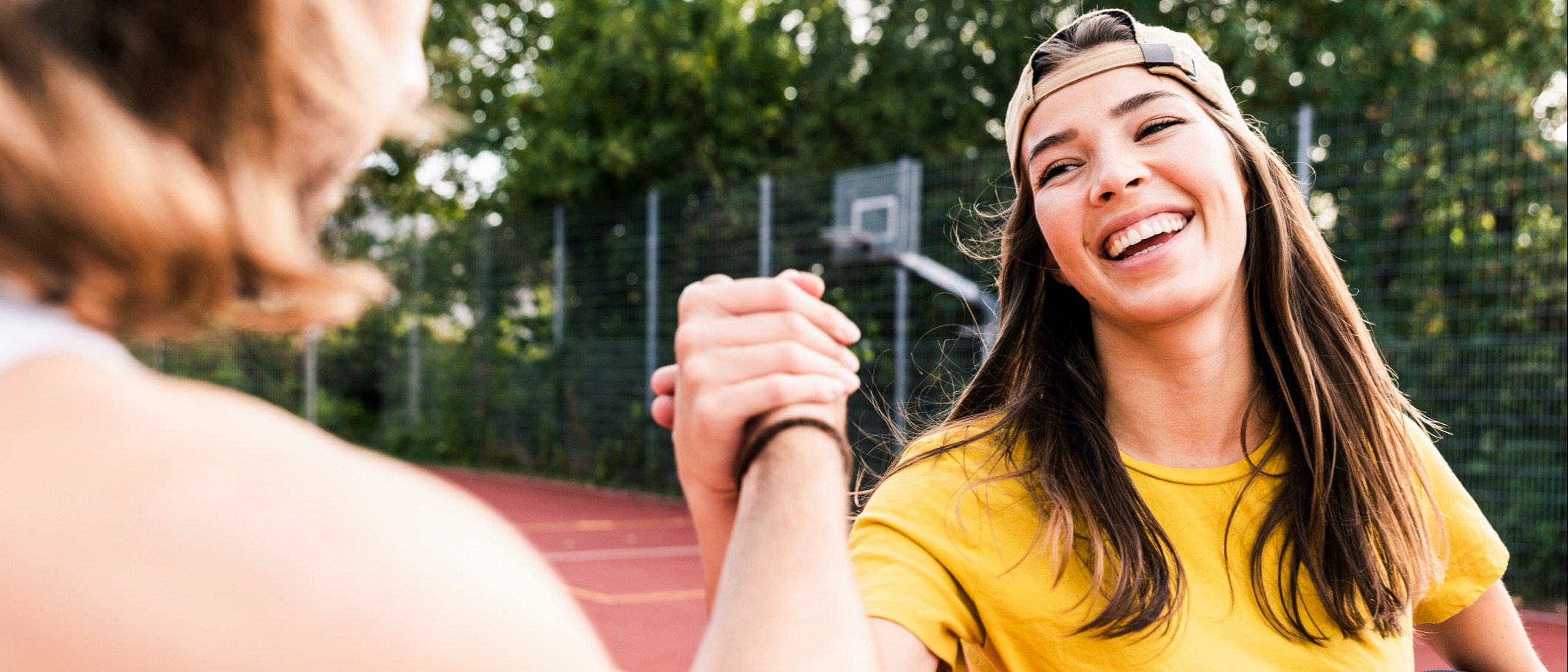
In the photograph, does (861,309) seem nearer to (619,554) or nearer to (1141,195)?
(619,554)

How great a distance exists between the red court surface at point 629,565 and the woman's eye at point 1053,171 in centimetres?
233

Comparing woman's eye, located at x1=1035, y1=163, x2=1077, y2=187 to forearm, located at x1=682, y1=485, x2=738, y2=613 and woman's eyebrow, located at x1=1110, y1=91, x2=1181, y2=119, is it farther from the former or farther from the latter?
forearm, located at x1=682, y1=485, x2=738, y2=613

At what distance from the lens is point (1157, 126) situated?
176cm

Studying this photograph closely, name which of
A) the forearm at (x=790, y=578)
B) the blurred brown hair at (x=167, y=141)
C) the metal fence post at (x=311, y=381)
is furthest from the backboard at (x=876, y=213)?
the metal fence post at (x=311, y=381)

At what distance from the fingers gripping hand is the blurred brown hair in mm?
299

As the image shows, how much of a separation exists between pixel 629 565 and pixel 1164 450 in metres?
5.89

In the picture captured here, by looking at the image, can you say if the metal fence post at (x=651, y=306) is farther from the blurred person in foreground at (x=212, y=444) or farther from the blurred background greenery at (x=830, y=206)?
the blurred person in foreground at (x=212, y=444)

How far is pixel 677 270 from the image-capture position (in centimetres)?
984

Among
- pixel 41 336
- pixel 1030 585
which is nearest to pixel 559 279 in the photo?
pixel 1030 585

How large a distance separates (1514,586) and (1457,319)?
1370 mm

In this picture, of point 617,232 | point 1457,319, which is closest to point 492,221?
point 617,232

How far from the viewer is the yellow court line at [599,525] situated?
340 inches

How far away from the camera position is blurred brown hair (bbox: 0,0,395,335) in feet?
2.09

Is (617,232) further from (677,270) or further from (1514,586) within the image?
(1514,586)
